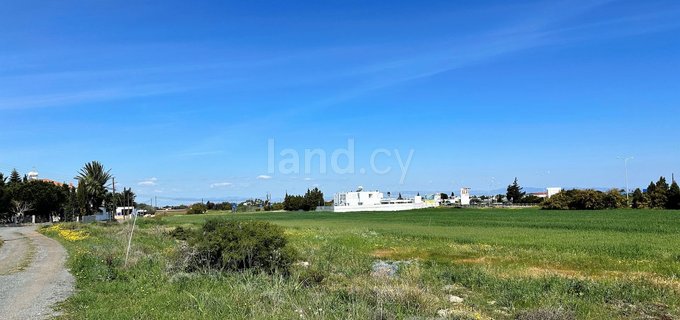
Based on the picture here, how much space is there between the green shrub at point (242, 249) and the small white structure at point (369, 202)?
14370 centimetres

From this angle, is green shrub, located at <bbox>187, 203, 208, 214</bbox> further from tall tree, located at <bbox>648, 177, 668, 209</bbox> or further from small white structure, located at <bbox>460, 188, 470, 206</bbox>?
tall tree, located at <bbox>648, 177, 668, 209</bbox>

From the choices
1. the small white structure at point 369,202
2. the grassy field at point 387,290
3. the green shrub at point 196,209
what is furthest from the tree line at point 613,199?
the green shrub at point 196,209

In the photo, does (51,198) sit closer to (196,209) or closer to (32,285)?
(196,209)

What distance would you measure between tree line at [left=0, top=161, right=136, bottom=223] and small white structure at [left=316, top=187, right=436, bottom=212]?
7320 centimetres

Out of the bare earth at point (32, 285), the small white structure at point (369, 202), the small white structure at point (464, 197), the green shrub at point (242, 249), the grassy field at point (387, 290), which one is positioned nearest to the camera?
the grassy field at point (387, 290)

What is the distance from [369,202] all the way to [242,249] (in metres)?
159

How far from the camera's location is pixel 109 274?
1567cm

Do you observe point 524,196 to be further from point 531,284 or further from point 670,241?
point 531,284

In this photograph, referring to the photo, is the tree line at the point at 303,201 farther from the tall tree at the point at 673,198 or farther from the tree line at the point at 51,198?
the tall tree at the point at 673,198

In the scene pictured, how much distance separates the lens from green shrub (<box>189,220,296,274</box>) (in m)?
15.9

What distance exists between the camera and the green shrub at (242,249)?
15930 millimetres

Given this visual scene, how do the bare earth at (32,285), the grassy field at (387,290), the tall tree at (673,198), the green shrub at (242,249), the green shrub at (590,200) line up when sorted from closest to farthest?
the grassy field at (387,290) < the bare earth at (32,285) < the green shrub at (242,249) < the tall tree at (673,198) < the green shrub at (590,200)

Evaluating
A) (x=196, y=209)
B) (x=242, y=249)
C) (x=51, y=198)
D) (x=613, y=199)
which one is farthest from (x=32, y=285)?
(x=196, y=209)

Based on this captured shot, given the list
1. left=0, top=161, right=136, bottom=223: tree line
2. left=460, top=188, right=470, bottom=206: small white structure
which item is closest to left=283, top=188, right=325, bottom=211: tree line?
left=460, top=188, right=470, bottom=206: small white structure
